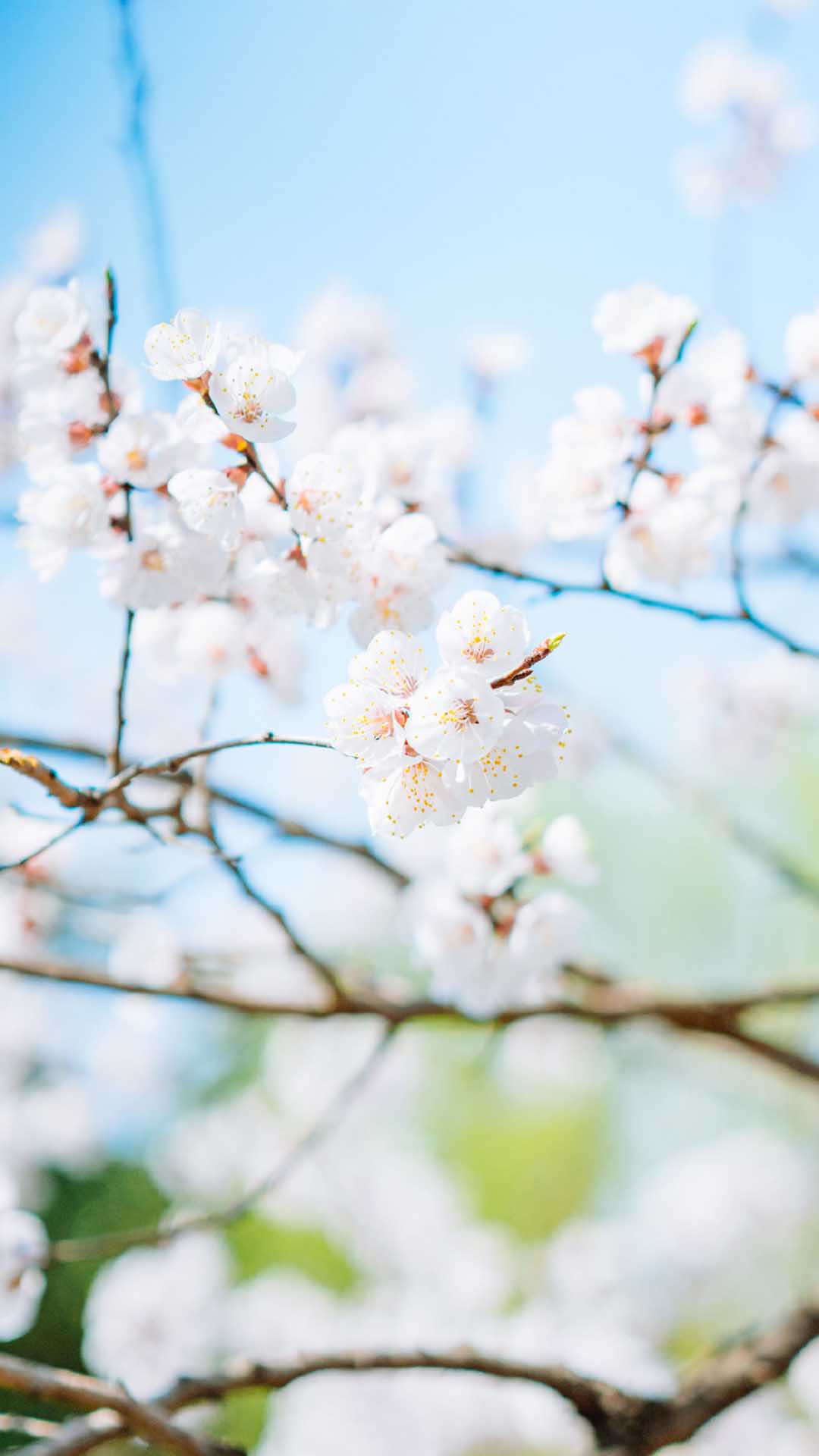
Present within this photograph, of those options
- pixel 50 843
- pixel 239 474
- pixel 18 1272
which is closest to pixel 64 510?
pixel 239 474

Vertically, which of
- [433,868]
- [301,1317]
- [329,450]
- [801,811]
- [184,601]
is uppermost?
[329,450]

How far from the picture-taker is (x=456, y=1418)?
3516mm

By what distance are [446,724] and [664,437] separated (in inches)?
27.8

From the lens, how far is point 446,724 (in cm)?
67

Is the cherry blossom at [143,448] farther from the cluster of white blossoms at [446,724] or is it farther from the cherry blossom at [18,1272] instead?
the cherry blossom at [18,1272]

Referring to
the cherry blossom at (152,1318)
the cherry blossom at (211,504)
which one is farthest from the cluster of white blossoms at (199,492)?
the cherry blossom at (152,1318)

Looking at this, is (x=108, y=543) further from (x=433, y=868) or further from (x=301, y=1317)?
(x=301, y=1317)

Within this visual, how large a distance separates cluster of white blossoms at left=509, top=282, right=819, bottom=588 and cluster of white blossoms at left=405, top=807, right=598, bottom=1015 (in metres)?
0.38

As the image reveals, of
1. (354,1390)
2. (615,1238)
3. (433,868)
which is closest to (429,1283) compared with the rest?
(354,1390)

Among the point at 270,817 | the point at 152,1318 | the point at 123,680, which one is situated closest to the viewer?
the point at 123,680

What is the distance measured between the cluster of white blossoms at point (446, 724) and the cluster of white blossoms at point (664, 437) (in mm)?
492

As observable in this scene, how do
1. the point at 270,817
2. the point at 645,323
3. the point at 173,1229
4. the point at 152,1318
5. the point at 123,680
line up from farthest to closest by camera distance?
the point at 152,1318
the point at 270,817
the point at 173,1229
the point at 645,323
the point at 123,680

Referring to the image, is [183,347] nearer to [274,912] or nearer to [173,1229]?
[274,912]

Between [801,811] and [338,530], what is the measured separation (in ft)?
25.2
